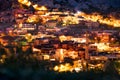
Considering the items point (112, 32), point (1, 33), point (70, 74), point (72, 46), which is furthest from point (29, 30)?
point (70, 74)

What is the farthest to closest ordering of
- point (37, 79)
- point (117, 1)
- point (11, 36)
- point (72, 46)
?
point (117, 1), point (11, 36), point (72, 46), point (37, 79)

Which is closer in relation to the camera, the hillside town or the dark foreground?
the dark foreground

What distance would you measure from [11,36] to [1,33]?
1.68m

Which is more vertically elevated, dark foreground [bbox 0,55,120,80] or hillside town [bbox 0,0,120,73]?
dark foreground [bbox 0,55,120,80]

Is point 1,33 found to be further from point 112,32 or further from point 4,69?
point 4,69

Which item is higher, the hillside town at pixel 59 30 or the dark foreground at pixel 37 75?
the dark foreground at pixel 37 75

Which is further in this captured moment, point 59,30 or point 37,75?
point 59,30

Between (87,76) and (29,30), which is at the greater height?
(87,76)

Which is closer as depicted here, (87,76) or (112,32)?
(87,76)

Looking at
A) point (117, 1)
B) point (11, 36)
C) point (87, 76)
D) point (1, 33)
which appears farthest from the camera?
point (117, 1)

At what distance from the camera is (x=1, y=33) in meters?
24.5

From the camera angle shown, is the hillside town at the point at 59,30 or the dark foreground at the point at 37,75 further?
the hillside town at the point at 59,30

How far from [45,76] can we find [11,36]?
17436 millimetres

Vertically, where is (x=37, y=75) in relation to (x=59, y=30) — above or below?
above
